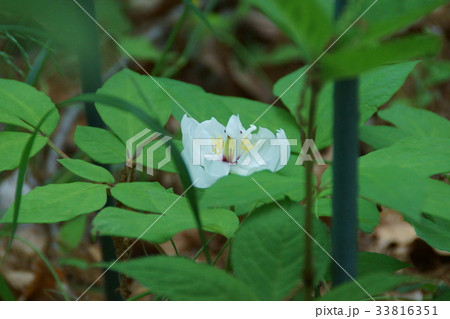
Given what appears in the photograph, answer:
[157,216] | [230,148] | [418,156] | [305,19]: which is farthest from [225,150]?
[305,19]

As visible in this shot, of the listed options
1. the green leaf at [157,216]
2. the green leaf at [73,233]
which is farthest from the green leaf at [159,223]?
the green leaf at [73,233]

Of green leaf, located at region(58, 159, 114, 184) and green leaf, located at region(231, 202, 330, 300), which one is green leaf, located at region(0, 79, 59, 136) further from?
green leaf, located at region(231, 202, 330, 300)

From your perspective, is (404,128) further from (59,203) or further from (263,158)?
(59,203)

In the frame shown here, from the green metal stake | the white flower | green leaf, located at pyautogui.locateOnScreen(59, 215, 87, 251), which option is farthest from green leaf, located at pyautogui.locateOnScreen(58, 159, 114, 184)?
green leaf, located at pyautogui.locateOnScreen(59, 215, 87, 251)

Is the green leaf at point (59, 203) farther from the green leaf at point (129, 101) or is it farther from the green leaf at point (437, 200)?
the green leaf at point (437, 200)

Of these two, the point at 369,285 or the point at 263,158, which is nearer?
the point at 369,285

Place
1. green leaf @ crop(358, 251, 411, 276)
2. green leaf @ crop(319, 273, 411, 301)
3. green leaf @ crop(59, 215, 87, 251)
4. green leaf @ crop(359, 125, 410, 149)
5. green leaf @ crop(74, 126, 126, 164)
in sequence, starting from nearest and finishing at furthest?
green leaf @ crop(319, 273, 411, 301) < green leaf @ crop(358, 251, 411, 276) < green leaf @ crop(74, 126, 126, 164) < green leaf @ crop(359, 125, 410, 149) < green leaf @ crop(59, 215, 87, 251)
